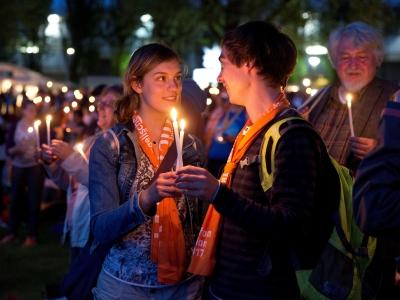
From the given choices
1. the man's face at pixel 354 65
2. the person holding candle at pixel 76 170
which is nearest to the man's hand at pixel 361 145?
the man's face at pixel 354 65

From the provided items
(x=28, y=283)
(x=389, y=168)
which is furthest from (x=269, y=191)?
(x=28, y=283)

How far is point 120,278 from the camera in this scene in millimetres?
3219

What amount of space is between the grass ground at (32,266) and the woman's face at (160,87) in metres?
3.91

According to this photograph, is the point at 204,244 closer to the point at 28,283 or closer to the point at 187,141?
the point at 187,141

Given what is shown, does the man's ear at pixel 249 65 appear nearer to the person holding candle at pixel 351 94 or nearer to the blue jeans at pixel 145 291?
the blue jeans at pixel 145 291

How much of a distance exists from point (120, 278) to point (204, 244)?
0.54 m

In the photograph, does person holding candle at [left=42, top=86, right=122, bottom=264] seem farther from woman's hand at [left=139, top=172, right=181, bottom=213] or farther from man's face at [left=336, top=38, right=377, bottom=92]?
woman's hand at [left=139, top=172, right=181, bottom=213]

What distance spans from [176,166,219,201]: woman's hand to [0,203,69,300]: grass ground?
4593 millimetres

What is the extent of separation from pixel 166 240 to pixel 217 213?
0.39m

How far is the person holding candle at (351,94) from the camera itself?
4711mm

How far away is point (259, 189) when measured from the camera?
2721 millimetres

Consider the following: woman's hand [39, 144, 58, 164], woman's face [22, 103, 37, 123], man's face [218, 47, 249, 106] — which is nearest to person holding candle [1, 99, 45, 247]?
woman's face [22, 103, 37, 123]

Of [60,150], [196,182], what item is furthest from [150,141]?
[60,150]

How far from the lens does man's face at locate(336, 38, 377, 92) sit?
489cm
